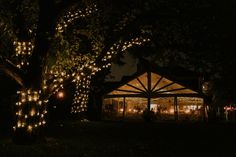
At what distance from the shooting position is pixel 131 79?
1124 inches

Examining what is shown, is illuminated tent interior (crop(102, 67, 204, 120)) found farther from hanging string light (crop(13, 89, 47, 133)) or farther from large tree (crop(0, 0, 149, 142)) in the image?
hanging string light (crop(13, 89, 47, 133))

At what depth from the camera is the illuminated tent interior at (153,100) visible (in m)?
28.1

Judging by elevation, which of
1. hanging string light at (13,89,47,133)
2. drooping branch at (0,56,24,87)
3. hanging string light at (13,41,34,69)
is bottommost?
hanging string light at (13,89,47,133)

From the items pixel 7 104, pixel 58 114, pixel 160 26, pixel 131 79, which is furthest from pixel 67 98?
pixel 160 26

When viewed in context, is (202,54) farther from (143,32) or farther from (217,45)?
(143,32)

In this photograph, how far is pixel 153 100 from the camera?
29.9 meters

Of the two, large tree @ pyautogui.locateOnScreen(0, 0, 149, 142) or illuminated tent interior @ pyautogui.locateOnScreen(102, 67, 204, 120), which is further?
illuminated tent interior @ pyautogui.locateOnScreen(102, 67, 204, 120)

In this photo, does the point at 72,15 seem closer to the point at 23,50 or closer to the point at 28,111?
the point at 23,50

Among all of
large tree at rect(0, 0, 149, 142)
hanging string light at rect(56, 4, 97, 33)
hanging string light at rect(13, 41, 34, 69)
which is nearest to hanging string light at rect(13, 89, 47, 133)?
large tree at rect(0, 0, 149, 142)

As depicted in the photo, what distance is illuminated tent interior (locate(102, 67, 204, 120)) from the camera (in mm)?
28141

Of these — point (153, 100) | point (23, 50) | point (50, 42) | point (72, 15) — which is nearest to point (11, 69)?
A: point (23, 50)

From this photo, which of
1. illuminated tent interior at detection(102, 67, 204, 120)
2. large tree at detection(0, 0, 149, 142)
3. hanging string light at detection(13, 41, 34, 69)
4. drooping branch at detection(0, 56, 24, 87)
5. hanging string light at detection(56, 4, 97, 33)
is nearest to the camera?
drooping branch at detection(0, 56, 24, 87)

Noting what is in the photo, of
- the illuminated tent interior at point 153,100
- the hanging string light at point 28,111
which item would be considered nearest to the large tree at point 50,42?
the hanging string light at point 28,111

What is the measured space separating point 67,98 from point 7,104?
998cm
